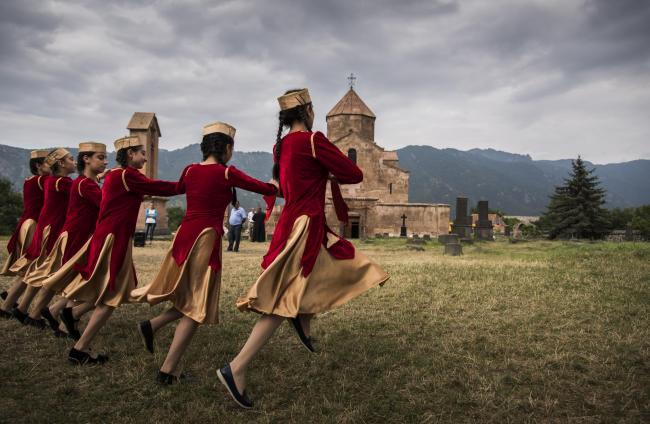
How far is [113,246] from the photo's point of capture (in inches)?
171

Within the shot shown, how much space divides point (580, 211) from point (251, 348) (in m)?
41.9

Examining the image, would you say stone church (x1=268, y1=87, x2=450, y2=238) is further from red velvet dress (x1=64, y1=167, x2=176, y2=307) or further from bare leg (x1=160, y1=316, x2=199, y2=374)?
bare leg (x1=160, y1=316, x2=199, y2=374)

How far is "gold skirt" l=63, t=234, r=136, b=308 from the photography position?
428 centimetres

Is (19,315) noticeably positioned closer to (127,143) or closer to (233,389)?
(127,143)

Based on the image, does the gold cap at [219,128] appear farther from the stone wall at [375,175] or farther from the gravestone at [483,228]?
the stone wall at [375,175]

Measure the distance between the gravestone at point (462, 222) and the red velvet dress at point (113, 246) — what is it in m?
23.6

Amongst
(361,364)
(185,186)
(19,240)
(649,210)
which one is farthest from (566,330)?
(649,210)

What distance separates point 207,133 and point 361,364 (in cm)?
237

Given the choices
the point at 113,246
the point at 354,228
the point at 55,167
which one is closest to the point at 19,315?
the point at 55,167

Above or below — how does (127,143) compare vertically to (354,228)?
above

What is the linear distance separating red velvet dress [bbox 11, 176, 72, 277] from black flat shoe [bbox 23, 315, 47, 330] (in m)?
0.54

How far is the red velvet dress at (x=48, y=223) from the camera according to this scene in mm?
5602

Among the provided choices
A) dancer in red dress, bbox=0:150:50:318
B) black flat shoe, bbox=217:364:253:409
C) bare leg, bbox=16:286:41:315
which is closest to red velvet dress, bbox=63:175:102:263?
bare leg, bbox=16:286:41:315

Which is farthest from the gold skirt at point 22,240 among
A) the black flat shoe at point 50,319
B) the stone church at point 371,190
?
the stone church at point 371,190
